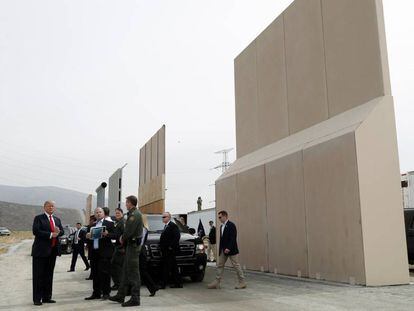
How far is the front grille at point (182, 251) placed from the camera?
1117 centimetres

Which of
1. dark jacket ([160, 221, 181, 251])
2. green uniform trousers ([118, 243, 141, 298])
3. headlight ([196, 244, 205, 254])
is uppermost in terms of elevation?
dark jacket ([160, 221, 181, 251])

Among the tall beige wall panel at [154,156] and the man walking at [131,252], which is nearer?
the man walking at [131,252]

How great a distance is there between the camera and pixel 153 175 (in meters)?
26.2

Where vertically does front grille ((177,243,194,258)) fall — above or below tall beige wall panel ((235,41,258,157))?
below

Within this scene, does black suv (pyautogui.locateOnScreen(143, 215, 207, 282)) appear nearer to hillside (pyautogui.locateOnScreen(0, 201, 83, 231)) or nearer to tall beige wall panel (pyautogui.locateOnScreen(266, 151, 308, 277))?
tall beige wall panel (pyautogui.locateOnScreen(266, 151, 308, 277))

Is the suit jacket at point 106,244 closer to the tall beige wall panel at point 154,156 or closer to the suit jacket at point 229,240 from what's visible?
the suit jacket at point 229,240

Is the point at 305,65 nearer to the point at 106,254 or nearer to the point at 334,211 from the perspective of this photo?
the point at 334,211

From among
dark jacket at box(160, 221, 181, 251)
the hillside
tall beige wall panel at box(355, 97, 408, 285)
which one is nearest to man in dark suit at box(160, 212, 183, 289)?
dark jacket at box(160, 221, 181, 251)

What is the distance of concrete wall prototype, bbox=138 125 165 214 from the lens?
23406mm

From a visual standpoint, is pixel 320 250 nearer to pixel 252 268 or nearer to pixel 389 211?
pixel 389 211

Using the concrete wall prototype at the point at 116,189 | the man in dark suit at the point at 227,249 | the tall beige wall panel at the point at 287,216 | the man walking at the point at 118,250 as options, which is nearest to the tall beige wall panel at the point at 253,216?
the tall beige wall panel at the point at 287,216

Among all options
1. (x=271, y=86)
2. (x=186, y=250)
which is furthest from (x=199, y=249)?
(x=271, y=86)

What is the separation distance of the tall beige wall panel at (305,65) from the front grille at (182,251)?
184 inches

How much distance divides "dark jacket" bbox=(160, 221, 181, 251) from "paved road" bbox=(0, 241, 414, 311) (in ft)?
3.27
